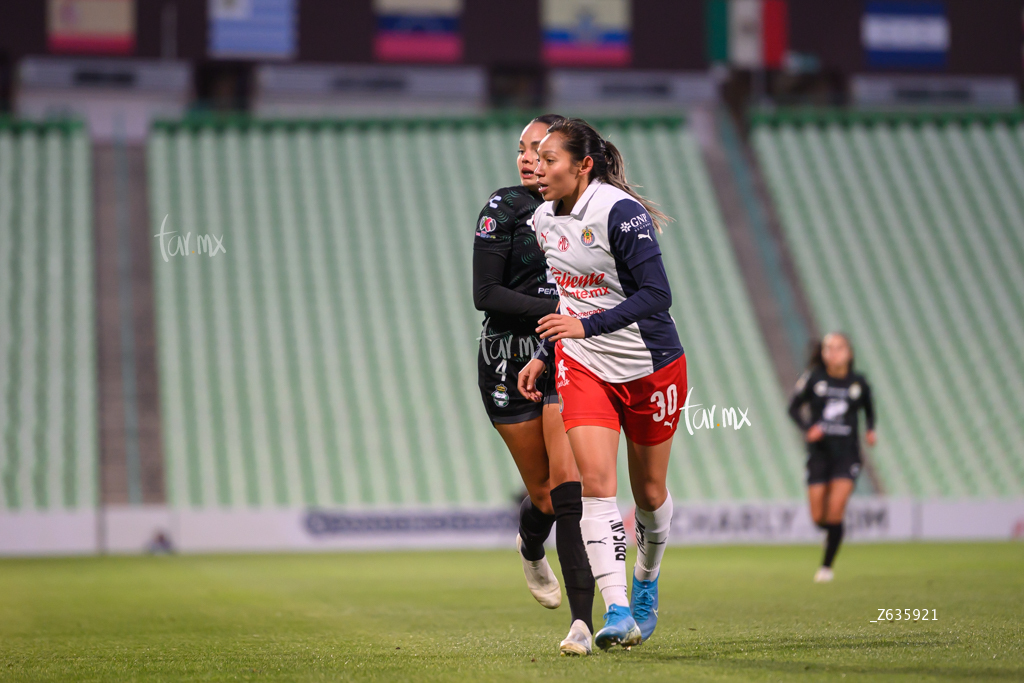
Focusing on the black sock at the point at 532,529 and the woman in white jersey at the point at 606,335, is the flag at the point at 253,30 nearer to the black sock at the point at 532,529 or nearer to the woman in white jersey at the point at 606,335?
the black sock at the point at 532,529

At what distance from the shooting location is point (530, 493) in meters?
5.61

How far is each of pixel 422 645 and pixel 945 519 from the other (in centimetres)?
1237

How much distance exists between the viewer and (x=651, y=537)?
17.2ft

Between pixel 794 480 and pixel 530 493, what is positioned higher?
pixel 530 493

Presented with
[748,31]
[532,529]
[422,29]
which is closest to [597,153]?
[532,529]

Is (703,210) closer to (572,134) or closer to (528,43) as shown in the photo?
(528,43)

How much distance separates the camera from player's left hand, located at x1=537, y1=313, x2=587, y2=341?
4637 mm

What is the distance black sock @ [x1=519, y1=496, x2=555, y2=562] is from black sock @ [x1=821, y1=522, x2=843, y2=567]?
4.24 meters

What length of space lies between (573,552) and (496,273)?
3.94 ft

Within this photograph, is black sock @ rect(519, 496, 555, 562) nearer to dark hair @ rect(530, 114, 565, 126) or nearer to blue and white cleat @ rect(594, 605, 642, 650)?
blue and white cleat @ rect(594, 605, 642, 650)

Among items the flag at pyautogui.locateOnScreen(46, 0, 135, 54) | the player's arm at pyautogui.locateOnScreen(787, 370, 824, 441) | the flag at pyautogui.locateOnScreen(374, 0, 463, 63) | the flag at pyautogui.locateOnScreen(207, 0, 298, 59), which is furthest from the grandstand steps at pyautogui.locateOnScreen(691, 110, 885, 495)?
the flag at pyautogui.locateOnScreen(46, 0, 135, 54)

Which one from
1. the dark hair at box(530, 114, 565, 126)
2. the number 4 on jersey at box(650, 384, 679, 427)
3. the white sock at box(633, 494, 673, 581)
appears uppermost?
the dark hair at box(530, 114, 565, 126)

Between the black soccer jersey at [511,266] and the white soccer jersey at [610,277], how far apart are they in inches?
11.5

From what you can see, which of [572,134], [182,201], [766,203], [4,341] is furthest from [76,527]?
[766,203]
